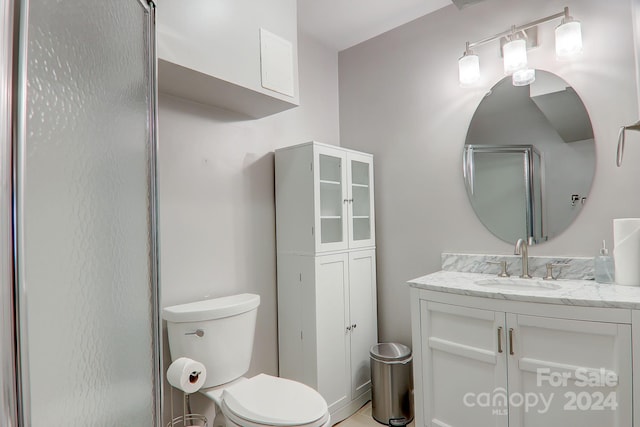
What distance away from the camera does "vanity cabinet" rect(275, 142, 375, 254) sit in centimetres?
212

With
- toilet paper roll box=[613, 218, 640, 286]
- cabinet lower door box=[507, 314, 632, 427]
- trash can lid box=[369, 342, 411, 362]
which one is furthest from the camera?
trash can lid box=[369, 342, 411, 362]

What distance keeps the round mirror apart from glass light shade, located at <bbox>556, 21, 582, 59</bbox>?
15cm

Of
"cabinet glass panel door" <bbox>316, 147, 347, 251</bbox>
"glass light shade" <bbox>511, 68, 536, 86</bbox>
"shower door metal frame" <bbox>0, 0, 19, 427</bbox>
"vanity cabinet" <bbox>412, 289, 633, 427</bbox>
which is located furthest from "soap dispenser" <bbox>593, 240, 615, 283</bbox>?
"shower door metal frame" <bbox>0, 0, 19, 427</bbox>

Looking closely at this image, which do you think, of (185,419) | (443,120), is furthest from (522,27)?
(185,419)

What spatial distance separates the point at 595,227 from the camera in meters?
1.82

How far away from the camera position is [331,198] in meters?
2.30

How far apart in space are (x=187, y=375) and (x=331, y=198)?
4.17 ft

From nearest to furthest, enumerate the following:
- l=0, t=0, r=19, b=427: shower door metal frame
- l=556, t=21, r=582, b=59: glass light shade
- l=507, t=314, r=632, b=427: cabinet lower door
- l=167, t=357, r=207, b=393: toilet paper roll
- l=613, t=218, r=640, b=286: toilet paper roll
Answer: l=0, t=0, r=19, b=427: shower door metal frame < l=507, t=314, r=632, b=427: cabinet lower door < l=167, t=357, r=207, b=393: toilet paper roll < l=613, t=218, r=640, b=286: toilet paper roll < l=556, t=21, r=582, b=59: glass light shade

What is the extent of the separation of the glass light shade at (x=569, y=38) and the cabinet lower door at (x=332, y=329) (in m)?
1.60

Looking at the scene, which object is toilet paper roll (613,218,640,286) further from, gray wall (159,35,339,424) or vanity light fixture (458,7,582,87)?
gray wall (159,35,339,424)

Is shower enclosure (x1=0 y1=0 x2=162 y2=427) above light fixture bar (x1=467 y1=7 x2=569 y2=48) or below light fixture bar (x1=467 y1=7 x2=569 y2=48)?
below

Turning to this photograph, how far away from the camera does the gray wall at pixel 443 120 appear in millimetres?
1777

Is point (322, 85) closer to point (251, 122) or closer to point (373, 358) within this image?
point (251, 122)

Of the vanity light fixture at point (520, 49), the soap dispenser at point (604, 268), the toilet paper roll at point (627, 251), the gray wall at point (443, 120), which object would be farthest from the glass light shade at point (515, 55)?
the soap dispenser at point (604, 268)
